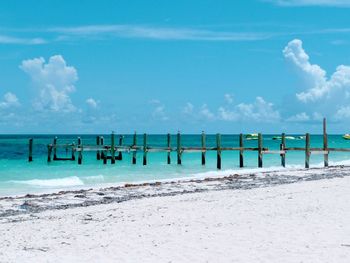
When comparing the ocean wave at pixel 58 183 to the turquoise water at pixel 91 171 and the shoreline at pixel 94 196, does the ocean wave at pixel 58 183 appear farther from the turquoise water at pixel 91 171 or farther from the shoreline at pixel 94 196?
the shoreline at pixel 94 196

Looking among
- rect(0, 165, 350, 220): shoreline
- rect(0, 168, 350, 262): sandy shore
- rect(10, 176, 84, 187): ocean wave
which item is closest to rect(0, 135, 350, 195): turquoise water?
rect(10, 176, 84, 187): ocean wave

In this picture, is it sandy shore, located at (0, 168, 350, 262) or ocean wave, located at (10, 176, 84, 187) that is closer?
sandy shore, located at (0, 168, 350, 262)

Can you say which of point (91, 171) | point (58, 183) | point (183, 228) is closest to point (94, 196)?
point (183, 228)

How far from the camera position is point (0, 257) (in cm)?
841

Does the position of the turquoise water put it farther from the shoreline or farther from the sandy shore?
the sandy shore

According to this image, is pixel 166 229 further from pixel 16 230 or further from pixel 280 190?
pixel 280 190

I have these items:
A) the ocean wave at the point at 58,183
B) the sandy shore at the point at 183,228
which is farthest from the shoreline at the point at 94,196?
the ocean wave at the point at 58,183

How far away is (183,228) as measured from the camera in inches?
416

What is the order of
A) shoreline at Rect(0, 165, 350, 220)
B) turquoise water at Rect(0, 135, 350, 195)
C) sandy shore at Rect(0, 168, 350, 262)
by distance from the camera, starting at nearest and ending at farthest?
sandy shore at Rect(0, 168, 350, 262) < shoreline at Rect(0, 165, 350, 220) < turquoise water at Rect(0, 135, 350, 195)

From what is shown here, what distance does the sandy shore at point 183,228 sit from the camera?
8406 millimetres

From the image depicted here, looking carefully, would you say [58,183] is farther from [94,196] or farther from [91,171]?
[94,196]

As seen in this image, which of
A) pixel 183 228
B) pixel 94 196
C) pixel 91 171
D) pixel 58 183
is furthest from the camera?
pixel 91 171

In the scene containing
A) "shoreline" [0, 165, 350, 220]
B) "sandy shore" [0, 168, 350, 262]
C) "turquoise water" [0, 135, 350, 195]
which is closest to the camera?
"sandy shore" [0, 168, 350, 262]

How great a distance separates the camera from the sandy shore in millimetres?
8406
